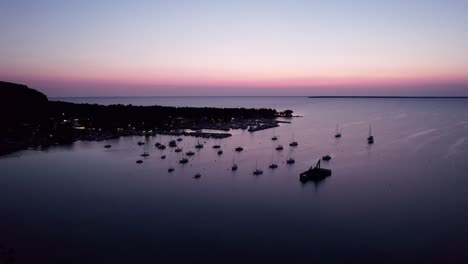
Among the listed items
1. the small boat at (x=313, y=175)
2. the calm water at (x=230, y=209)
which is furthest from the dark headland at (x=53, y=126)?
the small boat at (x=313, y=175)

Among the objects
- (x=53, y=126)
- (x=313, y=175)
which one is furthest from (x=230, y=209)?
(x=53, y=126)

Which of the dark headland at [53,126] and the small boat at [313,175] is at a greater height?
the dark headland at [53,126]

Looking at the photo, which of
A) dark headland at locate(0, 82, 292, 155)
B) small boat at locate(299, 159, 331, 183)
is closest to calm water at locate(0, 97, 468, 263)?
small boat at locate(299, 159, 331, 183)

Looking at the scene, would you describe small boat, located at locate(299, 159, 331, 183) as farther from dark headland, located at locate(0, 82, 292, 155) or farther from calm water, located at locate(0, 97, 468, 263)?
dark headland, located at locate(0, 82, 292, 155)

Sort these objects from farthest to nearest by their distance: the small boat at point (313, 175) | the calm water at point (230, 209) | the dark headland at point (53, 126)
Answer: the dark headland at point (53, 126)
the small boat at point (313, 175)
the calm water at point (230, 209)

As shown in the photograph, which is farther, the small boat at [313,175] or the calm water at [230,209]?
the small boat at [313,175]

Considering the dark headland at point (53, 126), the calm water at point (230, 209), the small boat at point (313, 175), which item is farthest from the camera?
the dark headland at point (53, 126)

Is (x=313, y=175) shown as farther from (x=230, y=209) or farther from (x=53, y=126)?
(x=53, y=126)

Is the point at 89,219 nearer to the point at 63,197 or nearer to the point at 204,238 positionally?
the point at 63,197

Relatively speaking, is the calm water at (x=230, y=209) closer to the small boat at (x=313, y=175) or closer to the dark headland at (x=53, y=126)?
the small boat at (x=313, y=175)
